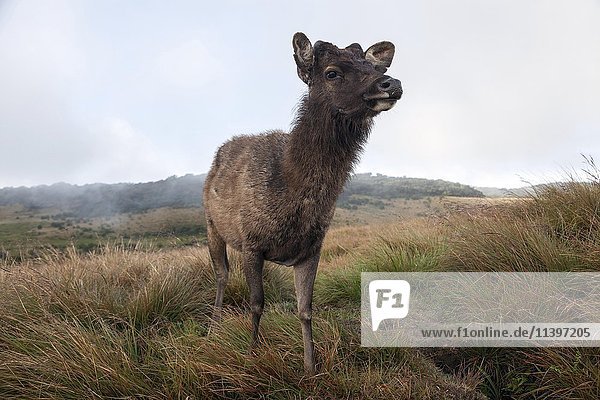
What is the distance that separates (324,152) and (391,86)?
0.75 metres

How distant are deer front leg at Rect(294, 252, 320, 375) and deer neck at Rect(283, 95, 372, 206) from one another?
23.8 inches

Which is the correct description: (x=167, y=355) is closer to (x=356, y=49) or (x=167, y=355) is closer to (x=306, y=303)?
(x=306, y=303)

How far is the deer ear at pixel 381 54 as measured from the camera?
3900 millimetres

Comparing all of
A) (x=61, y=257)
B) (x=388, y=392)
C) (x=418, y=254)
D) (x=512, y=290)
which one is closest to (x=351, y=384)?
(x=388, y=392)

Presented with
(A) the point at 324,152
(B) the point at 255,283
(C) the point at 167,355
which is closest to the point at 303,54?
(A) the point at 324,152

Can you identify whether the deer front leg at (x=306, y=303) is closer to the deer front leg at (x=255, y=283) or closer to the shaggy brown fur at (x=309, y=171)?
the shaggy brown fur at (x=309, y=171)

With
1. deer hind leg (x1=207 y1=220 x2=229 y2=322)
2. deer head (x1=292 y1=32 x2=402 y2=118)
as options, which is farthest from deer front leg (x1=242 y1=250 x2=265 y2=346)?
deer hind leg (x1=207 y1=220 x2=229 y2=322)

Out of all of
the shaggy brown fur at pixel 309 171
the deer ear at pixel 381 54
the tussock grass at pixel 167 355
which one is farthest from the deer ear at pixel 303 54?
the tussock grass at pixel 167 355

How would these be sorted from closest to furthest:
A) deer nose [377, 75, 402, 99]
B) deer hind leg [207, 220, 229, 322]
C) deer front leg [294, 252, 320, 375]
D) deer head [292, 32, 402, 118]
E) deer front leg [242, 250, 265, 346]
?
1. deer nose [377, 75, 402, 99]
2. deer head [292, 32, 402, 118]
3. deer front leg [294, 252, 320, 375]
4. deer front leg [242, 250, 265, 346]
5. deer hind leg [207, 220, 229, 322]

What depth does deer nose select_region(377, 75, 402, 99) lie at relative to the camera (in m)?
2.87

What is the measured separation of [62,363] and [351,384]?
2.10 m

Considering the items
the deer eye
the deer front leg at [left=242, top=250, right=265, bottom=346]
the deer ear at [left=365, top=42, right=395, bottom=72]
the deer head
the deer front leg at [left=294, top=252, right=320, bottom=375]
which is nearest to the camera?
the deer head

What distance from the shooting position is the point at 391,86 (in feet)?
9.52

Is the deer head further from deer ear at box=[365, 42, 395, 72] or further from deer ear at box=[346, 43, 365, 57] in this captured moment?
deer ear at box=[365, 42, 395, 72]
